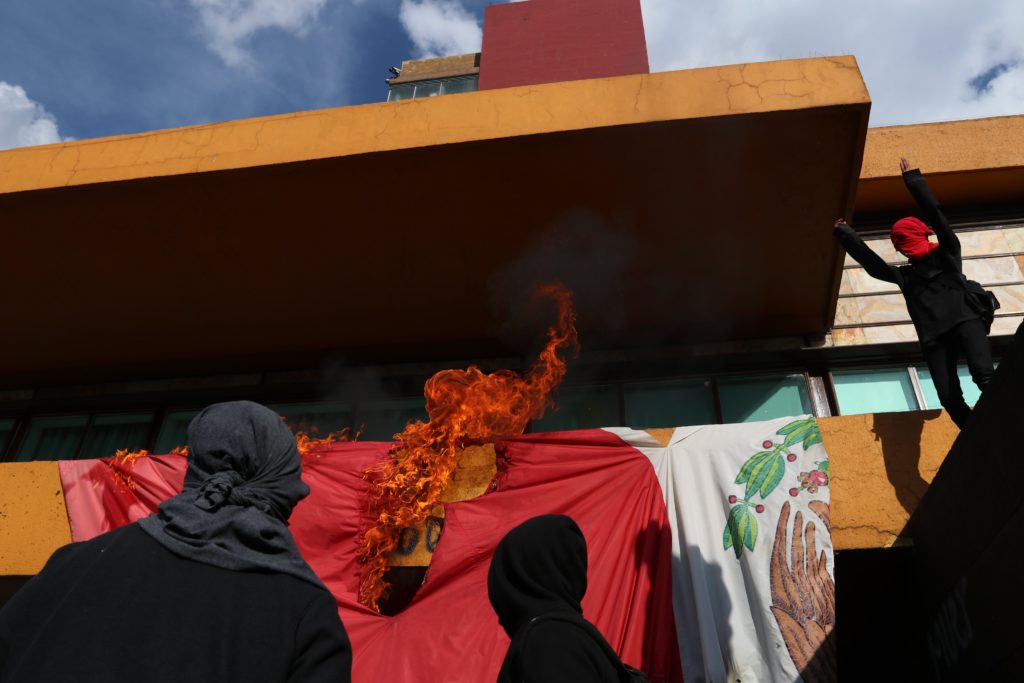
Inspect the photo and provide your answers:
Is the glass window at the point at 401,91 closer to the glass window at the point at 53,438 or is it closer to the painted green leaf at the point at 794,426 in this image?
the glass window at the point at 53,438

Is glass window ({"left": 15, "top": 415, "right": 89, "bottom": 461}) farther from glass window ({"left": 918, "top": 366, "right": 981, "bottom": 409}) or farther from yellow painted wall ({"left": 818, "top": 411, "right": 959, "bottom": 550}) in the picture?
glass window ({"left": 918, "top": 366, "right": 981, "bottom": 409})

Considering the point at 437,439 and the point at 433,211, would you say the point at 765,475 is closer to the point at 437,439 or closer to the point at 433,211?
the point at 437,439

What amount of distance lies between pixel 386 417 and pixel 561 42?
6.09 m

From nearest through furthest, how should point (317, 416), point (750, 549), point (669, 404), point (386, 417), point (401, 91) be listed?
point (750, 549)
point (669, 404)
point (386, 417)
point (317, 416)
point (401, 91)

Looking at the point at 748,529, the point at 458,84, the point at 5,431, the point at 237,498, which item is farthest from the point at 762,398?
the point at 458,84

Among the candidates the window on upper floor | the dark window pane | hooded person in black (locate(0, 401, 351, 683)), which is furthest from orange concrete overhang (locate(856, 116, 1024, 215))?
the dark window pane

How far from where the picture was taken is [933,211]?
3604mm

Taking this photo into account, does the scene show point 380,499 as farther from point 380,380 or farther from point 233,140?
point 233,140

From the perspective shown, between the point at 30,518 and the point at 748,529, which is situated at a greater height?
the point at 30,518

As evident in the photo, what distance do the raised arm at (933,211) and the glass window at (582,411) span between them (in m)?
2.55

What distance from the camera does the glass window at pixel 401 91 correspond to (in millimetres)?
13969

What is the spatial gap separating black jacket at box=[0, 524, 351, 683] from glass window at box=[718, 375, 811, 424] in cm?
439

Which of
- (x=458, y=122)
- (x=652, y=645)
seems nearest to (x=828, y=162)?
(x=458, y=122)

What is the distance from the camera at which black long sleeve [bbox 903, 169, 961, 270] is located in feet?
11.8
